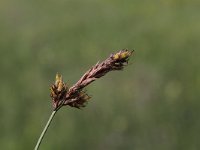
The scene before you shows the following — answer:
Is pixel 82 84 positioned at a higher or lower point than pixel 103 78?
lower

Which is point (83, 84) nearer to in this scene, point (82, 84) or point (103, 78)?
point (82, 84)

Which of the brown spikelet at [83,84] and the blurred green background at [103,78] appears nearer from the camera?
the brown spikelet at [83,84]

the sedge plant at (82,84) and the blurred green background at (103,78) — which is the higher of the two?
the blurred green background at (103,78)

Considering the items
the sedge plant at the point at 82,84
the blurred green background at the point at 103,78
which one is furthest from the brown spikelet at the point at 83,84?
the blurred green background at the point at 103,78

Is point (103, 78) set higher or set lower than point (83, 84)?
higher

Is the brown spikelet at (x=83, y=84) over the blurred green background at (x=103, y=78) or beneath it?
beneath

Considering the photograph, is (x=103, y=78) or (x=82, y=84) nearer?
(x=82, y=84)

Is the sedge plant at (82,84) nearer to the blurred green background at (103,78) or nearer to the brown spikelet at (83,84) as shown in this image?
the brown spikelet at (83,84)

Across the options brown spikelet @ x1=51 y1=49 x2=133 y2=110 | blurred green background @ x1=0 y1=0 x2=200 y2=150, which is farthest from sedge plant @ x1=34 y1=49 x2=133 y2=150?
blurred green background @ x1=0 y1=0 x2=200 y2=150

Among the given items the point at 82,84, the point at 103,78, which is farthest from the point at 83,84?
the point at 103,78
